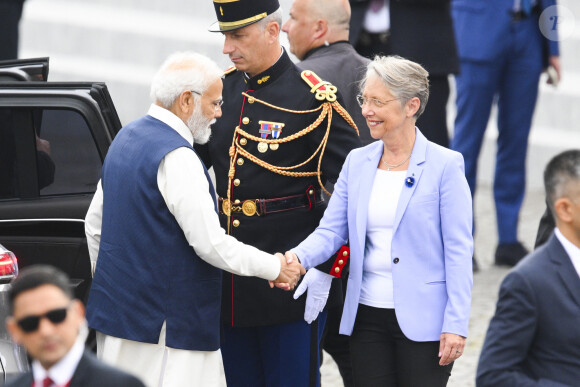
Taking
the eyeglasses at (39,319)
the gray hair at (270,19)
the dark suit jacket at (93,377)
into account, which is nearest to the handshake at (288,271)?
the gray hair at (270,19)

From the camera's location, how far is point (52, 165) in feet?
17.3

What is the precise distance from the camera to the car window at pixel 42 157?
5.21 m

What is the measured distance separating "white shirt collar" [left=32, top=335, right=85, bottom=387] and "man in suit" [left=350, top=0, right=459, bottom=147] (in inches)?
176

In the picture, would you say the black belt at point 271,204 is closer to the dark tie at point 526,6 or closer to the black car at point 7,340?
the black car at point 7,340

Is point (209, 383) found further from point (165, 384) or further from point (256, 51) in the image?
point (256, 51)

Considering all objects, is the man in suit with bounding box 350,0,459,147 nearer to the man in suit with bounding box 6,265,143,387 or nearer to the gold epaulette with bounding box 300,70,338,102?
the gold epaulette with bounding box 300,70,338,102

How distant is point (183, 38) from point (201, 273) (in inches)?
301

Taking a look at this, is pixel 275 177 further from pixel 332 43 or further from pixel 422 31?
pixel 422 31

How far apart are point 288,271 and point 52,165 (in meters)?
1.27

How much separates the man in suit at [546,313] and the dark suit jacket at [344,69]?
240cm

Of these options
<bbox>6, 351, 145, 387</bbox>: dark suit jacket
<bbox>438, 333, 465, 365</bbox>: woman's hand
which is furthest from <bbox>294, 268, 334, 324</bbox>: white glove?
<bbox>6, 351, 145, 387</bbox>: dark suit jacket

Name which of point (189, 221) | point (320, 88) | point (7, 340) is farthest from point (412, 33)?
point (7, 340)

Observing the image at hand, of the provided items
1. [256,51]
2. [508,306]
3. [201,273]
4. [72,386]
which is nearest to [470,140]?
[256,51]

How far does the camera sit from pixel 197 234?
14.0 feet
